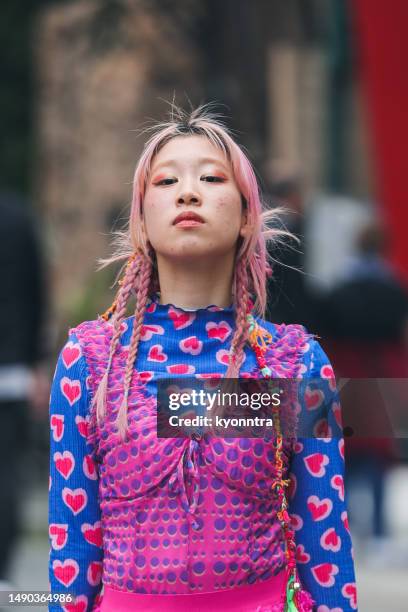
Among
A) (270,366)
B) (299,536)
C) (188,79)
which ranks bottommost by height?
(299,536)

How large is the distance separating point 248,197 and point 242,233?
67mm

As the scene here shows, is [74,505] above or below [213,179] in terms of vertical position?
below

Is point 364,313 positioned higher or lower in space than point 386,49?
lower

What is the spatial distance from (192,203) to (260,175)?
787 mm

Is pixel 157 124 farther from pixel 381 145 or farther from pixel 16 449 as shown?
pixel 381 145

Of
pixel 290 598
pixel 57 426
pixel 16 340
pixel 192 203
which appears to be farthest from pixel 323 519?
pixel 16 340

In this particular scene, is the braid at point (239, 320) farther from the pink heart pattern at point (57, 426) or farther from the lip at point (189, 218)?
the pink heart pattern at point (57, 426)

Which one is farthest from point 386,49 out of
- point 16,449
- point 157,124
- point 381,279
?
point 157,124

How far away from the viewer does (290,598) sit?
2.53 m

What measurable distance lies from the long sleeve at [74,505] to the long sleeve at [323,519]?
14.2 inches

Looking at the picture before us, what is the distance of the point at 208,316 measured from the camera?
2.59m

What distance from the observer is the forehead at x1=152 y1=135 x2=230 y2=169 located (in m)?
2.60

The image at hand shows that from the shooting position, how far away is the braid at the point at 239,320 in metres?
2.52

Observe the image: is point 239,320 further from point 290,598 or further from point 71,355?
point 290,598
